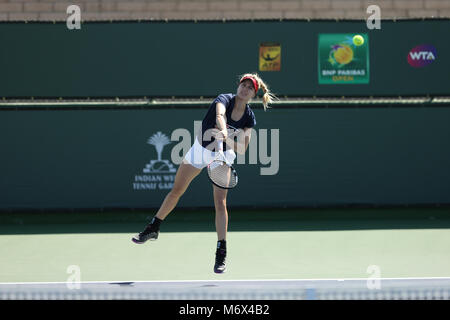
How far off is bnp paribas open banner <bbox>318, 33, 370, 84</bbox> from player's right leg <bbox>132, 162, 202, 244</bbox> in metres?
4.50

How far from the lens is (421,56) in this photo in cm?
948

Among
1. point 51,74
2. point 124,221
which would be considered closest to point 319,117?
point 124,221

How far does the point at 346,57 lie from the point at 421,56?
1122 mm

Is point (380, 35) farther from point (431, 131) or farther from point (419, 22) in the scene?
point (431, 131)

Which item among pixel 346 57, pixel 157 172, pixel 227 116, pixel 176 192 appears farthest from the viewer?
pixel 346 57

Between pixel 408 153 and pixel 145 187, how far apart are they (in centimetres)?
359

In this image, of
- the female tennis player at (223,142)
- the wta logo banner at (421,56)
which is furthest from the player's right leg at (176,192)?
the wta logo banner at (421,56)

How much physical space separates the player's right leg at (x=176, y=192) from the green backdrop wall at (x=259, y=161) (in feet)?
10.1

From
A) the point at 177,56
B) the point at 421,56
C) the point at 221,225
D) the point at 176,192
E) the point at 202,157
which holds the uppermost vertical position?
the point at 421,56

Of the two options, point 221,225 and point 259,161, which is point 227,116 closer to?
point 221,225

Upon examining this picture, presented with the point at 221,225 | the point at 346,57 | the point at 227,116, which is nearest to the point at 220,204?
the point at 221,225

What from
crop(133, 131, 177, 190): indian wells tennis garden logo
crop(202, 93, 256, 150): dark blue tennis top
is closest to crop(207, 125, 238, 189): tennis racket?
crop(202, 93, 256, 150): dark blue tennis top

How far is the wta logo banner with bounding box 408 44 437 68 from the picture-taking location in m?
9.45

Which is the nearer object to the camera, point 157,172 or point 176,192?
point 176,192
